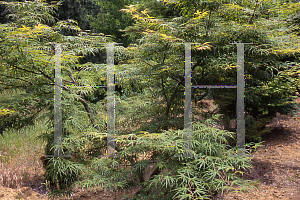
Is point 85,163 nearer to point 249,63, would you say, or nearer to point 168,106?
point 168,106

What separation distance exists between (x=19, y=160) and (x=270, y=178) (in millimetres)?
3969

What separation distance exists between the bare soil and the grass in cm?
19

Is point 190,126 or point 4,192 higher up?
point 190,126

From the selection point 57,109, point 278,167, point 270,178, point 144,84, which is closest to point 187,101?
point 144,84

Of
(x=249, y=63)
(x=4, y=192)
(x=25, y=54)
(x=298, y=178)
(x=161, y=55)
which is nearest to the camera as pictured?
(x=25, y=54)

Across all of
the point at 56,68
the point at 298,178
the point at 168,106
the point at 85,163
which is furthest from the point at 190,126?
the point at 298,178

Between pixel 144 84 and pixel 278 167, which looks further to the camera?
pixel 278 167

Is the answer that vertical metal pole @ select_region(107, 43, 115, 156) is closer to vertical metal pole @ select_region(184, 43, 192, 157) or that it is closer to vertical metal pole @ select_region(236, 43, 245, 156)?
vertical metal pole @ select_region(184, 43, 192, 157)

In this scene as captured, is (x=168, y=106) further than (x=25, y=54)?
Yes

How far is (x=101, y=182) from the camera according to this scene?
1968 millimetres

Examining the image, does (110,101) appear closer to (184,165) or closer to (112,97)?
(112,97)

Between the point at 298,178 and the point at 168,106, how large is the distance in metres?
2.16

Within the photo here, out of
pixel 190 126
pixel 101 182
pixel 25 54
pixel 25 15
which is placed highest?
pixel 25 15

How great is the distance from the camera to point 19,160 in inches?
142
